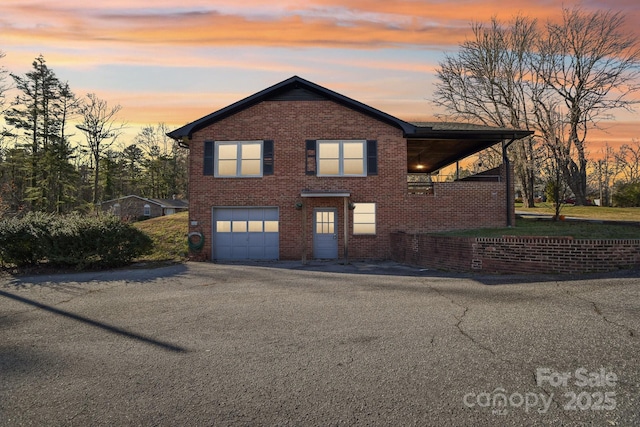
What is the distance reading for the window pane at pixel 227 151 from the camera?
15.6 meters

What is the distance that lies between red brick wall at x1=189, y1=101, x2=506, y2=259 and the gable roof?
0.71 ft

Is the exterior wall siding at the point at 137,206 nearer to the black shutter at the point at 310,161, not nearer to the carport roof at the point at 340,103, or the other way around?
the carport roof at the point at 340,103

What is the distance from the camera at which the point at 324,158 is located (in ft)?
50.7

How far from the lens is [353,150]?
15461 mm

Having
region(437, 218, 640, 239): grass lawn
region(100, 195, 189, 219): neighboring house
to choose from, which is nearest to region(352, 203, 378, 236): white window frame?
region(437, 218, 640, 239): grass lawn

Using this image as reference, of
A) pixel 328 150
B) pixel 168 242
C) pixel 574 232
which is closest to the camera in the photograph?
pixel 574 232

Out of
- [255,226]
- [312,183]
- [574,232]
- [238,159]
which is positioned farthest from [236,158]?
[574,232]

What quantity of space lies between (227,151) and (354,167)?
531cm

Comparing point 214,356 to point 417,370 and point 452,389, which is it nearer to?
point 417,370

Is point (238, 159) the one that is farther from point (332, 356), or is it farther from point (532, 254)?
point (332, 356)

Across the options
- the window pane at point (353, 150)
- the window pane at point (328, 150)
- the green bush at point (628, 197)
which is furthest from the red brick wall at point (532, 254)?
the green bush at point (628, 197)

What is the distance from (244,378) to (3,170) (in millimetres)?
46393

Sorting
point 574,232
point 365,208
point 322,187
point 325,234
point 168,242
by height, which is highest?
point 322,187

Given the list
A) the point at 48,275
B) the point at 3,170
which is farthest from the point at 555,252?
the point at 3,170
